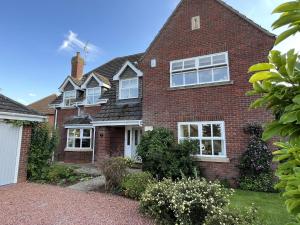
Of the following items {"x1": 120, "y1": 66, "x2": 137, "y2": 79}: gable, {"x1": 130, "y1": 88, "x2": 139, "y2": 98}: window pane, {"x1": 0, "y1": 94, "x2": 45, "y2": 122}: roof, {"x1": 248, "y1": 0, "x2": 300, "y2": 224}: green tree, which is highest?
{"x1": 120, "y1": 66, "x2": 137, "y2": 79}: gable

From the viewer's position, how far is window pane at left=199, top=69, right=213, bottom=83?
34.9 ft

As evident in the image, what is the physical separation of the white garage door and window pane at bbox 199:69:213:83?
9209mm

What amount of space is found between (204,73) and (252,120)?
130 inches

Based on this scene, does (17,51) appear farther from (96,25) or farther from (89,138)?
(89,138)

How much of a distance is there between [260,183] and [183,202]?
17.1 ft

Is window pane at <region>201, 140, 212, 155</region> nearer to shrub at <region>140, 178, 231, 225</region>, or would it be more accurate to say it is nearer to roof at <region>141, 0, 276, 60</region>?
shrub at <region>140, 178, 231, 225</region>

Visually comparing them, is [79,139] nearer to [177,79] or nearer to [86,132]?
[86,132]

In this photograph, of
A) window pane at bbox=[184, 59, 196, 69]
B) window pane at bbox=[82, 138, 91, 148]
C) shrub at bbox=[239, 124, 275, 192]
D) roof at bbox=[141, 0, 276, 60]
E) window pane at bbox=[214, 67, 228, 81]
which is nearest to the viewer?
shrub at bbox=[239, 124, 275, 192]

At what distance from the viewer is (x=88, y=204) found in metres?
6.67

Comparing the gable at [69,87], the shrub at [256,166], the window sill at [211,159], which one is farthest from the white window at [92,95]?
the shrub at [256,166]

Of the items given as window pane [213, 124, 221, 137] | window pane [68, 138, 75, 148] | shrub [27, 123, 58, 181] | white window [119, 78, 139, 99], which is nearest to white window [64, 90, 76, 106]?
window pane [68, 138, 75, 148]

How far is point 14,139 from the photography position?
945cm

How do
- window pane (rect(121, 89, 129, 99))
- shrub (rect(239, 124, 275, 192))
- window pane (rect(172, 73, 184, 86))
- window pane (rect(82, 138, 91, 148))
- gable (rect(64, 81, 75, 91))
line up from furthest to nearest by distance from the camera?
gable (rect(64, 81, 75, 91)), window pane (rect(82, 138, 91, 148)), window pane (rect(121, 89, 129, 99)), window pane (rect(172, 73, 184, 86)), shrub (rect(239, 124, 275, 192))

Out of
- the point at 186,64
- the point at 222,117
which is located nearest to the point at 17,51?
the point at 186,64
